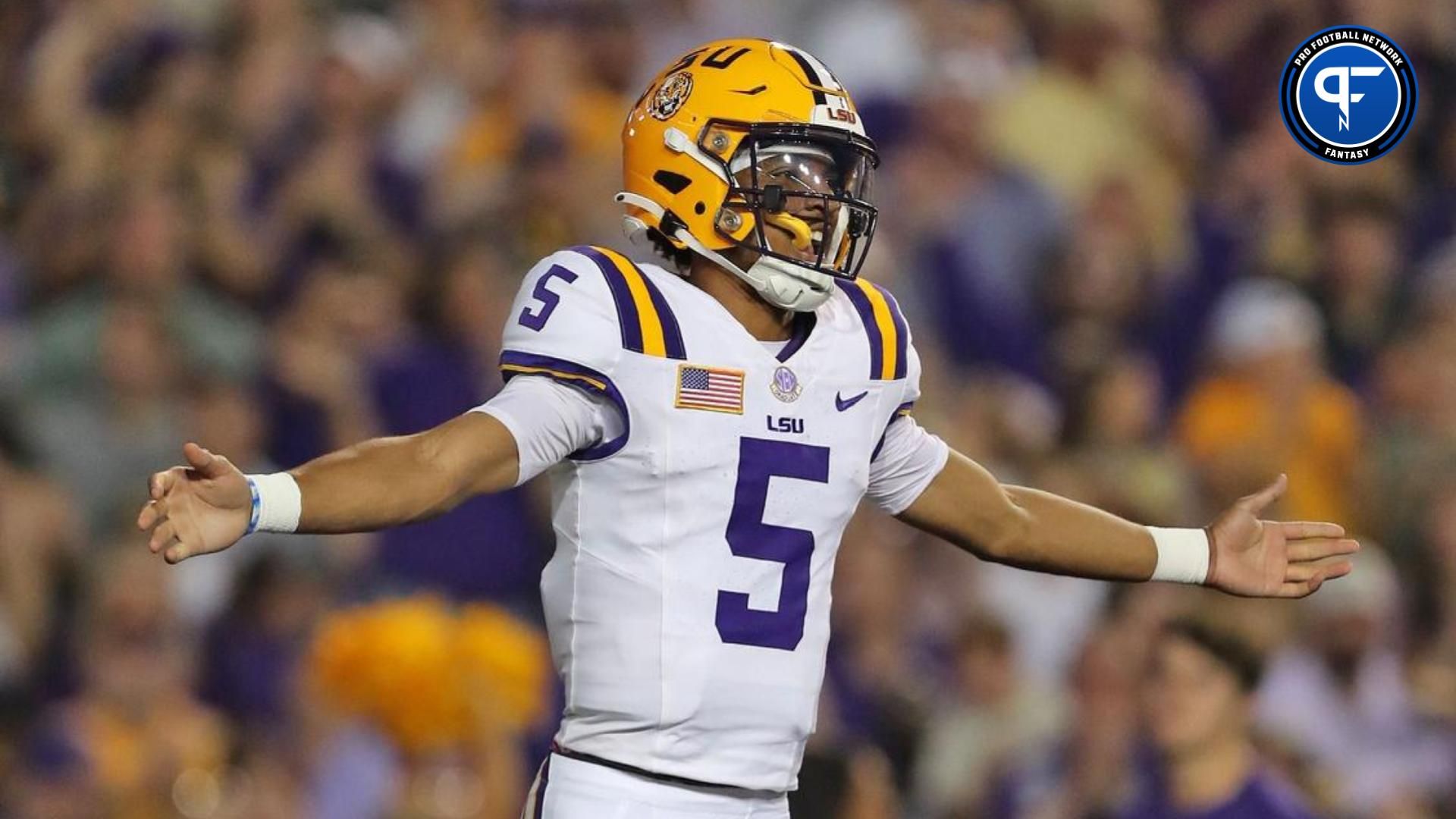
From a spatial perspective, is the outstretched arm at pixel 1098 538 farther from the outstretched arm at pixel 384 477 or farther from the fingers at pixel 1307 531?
the outstretched arm at pixel 384 477

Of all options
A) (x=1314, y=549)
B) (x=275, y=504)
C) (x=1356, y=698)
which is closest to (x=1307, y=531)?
(x=1314, y=549)

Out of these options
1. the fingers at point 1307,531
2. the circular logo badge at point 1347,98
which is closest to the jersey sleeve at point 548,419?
the fingers at point 1307,531

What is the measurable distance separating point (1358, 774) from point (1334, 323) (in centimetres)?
203

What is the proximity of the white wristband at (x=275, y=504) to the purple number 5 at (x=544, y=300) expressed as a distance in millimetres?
502

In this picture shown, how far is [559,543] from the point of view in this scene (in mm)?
3639

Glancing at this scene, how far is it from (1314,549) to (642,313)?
1.37 m

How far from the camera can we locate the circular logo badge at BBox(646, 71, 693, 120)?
3.80 meters

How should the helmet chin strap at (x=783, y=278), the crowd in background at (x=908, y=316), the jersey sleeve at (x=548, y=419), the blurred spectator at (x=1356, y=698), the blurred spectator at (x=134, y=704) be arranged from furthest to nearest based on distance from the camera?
the blurred spectator at (x=1356, y=698) < the crowd in background at (x=908, y=316) < the blurred spectator at (x=134, y=704) < the helmet chin strap at (x=783, y=278) < the jersey sleeve at (x=548, y=419)

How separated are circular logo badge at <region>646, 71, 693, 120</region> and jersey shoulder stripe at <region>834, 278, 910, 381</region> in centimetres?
43

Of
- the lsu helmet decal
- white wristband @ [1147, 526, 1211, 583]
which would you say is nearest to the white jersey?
the lsu helmet decal

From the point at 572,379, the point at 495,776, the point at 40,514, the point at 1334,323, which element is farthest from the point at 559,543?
the point at 1334,323

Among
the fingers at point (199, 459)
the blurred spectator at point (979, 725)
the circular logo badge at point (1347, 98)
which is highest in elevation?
the circular logo badge at point (1347, 98)

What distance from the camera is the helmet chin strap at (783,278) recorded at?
364cm

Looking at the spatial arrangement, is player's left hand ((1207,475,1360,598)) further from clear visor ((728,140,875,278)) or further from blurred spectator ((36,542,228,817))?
blurred spectator ((36,542,228,817))
